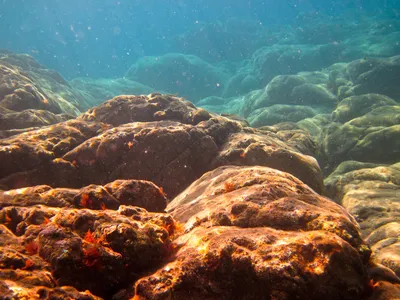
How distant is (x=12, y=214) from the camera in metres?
3.47

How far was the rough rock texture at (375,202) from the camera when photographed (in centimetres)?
435

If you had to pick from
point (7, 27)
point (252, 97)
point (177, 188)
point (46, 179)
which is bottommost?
point (252, 97)

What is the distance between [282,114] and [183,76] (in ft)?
64.9

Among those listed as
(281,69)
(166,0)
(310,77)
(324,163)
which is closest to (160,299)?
(324,163)

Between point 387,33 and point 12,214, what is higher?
point 12,214

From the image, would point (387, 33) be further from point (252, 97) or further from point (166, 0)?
point (166, 0)

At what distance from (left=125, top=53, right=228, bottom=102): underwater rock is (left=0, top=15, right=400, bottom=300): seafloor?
20.6 meters

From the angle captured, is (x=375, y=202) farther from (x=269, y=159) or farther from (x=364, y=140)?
(x=364, y=140)

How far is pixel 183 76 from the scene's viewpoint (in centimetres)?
3369

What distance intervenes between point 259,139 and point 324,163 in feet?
16.9

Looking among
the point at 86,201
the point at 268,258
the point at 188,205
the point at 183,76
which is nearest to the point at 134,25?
the point at 183,76

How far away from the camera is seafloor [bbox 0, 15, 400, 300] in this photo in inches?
89.9

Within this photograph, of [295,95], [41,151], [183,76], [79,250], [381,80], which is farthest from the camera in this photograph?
[183,76]

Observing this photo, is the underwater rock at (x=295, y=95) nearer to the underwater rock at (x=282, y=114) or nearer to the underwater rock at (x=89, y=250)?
the underwater rock at (x=282, y=114)
